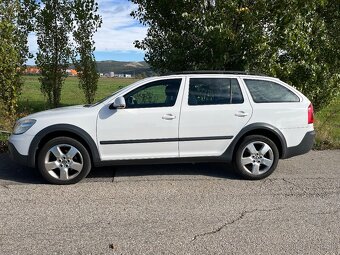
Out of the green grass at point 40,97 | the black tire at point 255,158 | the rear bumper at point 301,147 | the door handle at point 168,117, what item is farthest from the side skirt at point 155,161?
the green grass at point 40,97

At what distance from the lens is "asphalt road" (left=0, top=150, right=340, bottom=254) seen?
370 centimetres

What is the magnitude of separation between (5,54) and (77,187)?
472cm

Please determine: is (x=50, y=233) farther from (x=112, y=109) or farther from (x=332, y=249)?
(x=332, y=249)

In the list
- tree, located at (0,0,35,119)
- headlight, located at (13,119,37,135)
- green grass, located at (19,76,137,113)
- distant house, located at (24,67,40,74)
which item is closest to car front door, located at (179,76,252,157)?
headlight, located at (13,119,37,135)

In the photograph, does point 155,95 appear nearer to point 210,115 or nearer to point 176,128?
point 176,128

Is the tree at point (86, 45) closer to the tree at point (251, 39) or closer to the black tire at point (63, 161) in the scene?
the tree at point (251, 39)

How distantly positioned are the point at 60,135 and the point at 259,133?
3051 millimetres

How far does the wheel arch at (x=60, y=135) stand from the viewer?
18.1 feet

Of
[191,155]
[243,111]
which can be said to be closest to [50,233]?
[191,155]

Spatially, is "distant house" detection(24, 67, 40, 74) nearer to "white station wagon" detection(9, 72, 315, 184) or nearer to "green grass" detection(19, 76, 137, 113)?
"green grass" detection(19, 76, 137, 113)

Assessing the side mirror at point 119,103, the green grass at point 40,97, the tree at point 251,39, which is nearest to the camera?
the side mirror at point 119,103

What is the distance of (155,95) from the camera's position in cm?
586

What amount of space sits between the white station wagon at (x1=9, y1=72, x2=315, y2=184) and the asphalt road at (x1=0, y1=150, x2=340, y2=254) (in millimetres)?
372

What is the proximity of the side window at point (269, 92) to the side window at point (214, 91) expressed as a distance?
237 millimetres
